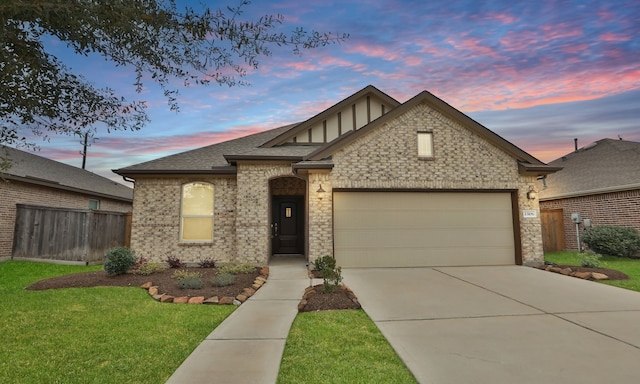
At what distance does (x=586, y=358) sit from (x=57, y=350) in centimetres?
625

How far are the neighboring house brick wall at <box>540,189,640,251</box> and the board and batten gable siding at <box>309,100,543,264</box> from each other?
539 centimetres

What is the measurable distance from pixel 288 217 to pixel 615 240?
498 inches

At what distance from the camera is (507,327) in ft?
15.0

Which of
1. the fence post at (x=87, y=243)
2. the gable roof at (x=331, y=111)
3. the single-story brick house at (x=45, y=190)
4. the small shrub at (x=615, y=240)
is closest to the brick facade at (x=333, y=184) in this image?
the gable roof at (x=331, y=111)

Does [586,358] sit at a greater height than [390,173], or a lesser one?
lesser

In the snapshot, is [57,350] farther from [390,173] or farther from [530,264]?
[530,264]

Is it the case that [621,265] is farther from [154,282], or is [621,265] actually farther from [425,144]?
[154,282]

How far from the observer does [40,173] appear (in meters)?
14.4

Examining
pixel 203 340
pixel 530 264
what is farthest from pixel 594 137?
pixel 203 340

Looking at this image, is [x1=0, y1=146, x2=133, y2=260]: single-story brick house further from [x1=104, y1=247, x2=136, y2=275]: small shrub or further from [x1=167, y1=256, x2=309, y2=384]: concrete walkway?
[x1=167, y1=256, x2=309, y2=384]: concrete walkway

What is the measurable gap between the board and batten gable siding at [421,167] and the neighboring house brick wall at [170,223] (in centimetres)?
323

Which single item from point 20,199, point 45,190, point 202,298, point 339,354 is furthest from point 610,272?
point 45,190

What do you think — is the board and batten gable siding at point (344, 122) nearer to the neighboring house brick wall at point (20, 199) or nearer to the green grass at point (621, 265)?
the green grass at point (621, 265)

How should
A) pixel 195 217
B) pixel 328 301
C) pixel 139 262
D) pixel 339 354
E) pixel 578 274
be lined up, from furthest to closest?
pixel 195 217
pixel 139 262
pixel 578 274
pixel 328 301
pixel 339 354
